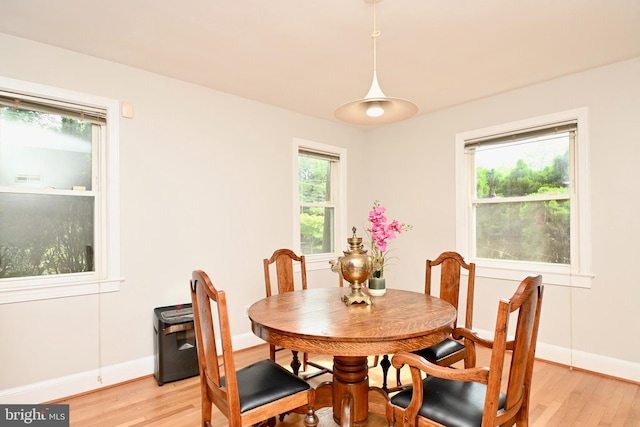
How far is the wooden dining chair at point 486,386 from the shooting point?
1.27 metres

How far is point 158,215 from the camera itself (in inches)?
120

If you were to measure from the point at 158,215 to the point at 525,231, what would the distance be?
3489mm

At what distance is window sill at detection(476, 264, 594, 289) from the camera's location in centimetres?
304

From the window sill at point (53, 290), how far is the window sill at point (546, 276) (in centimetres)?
345

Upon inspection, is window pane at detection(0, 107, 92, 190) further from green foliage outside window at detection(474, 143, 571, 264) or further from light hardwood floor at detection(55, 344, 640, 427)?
green foliage outside window at detection(474, 143, 571, 264)

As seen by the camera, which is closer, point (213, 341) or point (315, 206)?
point (213, 341)

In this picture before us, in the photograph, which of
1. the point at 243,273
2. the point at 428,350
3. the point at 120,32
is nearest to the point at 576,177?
the point at 428,350

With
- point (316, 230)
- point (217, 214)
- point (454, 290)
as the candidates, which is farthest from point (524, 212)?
point (217, 214)

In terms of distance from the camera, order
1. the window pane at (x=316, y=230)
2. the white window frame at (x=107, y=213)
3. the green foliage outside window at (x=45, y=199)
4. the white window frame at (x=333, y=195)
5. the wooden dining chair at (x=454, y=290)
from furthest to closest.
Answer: the window pane at (x=316, y=230) → the white window frame at (x=333, y=195) → the white window frame at (x=107, y=213) → the green foliage outside window at (x=45, y=199) → the wooden dining chair at (x=454, y=290)

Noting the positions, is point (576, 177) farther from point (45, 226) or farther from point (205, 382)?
point (45, 226)

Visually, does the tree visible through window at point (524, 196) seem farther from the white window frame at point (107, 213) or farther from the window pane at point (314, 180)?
the white window frame at point (107, 213)

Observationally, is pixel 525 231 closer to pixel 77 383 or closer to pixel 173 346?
pixel 173 346

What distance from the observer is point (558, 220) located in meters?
3.27

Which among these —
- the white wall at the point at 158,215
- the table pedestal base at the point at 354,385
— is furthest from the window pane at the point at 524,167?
the table pedestal base at the point at 354,385
